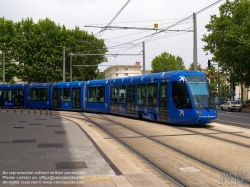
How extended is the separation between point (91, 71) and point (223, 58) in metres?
19.7

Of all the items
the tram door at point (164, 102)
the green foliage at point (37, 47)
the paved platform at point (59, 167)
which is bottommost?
the paved platform at point (59, 167)

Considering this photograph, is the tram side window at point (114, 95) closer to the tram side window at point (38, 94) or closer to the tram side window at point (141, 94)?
the tram side window at point (141, 94)

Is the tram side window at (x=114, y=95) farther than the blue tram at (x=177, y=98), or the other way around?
the tram side window at (x=114, y=95)

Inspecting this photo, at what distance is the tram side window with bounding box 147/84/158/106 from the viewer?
62.8 ft

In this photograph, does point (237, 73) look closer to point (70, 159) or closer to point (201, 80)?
point (201, 80)

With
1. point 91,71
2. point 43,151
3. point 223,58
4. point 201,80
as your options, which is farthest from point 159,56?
point 43,151

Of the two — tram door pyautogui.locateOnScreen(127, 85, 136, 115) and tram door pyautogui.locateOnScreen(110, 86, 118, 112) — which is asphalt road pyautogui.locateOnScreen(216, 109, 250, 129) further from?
tram door pyautogui.locateOnScreen(110, 86, 118, 112)

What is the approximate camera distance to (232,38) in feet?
141

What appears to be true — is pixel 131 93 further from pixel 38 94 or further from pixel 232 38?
pixel 232 38

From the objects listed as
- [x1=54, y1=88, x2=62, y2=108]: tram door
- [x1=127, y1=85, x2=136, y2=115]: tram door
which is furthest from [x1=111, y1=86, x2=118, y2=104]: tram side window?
[x1=54, y1=88, x2=62, y2=108]: tram door

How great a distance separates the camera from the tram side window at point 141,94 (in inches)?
807

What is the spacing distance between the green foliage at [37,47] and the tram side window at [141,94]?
27610 mm

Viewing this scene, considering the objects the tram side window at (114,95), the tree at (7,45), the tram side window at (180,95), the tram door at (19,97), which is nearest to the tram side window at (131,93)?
the tram side window at (114,95)

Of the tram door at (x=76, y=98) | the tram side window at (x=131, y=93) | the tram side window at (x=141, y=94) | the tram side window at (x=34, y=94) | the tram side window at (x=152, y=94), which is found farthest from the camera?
the tram side window at (x=34, y=94)
